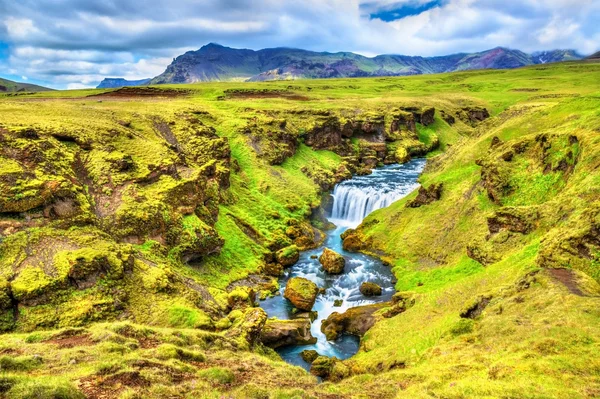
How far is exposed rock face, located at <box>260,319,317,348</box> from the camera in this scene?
3014cm

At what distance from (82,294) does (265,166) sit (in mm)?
42256

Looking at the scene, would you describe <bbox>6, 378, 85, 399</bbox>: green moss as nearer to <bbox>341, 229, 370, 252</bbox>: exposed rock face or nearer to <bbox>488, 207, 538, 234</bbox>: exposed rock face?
<bbox>488, 207, 538, 234</bbox>: exposed rock face

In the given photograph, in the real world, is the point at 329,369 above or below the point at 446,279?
below

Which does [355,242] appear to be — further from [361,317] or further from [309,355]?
[309,355]


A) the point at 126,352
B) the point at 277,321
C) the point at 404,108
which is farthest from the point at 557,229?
the point at 404,108

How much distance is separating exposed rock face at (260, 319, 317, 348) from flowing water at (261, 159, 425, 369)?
1.52 feet

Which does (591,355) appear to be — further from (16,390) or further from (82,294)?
(82,294)

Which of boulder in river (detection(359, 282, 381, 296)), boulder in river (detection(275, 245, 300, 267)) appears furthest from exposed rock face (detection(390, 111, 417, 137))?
boulder in river (detection(359, 282, 381, 296))

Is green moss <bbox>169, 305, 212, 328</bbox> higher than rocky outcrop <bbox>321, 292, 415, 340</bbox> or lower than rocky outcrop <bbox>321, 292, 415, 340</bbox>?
higher

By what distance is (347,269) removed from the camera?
43.2 m

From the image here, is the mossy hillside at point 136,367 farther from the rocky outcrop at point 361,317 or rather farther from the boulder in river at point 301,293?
the boulder in river at point 301,293

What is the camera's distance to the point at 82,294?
88.4 feet

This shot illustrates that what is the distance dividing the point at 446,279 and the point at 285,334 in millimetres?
15008

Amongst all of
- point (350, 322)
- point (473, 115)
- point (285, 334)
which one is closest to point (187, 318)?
point (285, 334)
